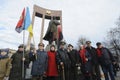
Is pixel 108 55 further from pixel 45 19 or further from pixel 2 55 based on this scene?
pixel 45 19

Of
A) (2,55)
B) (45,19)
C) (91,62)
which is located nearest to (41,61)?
(2,55)

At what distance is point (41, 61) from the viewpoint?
7.35 m

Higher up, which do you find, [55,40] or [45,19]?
[45,19]

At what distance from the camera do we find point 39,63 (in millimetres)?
7320

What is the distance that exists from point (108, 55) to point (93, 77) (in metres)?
0.98

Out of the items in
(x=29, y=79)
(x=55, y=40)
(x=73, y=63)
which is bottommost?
(x=29, y=79)

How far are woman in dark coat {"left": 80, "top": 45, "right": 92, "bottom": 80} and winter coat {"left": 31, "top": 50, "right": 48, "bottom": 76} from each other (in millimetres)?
1591

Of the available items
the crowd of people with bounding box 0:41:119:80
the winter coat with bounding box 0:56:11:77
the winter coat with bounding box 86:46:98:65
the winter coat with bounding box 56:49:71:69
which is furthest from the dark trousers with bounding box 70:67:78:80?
the winter coat with bounding box 0:56:11:77

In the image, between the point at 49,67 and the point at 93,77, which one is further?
the point at 93,77

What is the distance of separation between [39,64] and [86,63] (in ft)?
6.11

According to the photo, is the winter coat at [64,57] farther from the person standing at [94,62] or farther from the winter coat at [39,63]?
the person standing at [94,62]

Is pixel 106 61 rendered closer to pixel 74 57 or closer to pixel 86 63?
pixel 86 63

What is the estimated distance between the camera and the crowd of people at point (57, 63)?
7.38 metres

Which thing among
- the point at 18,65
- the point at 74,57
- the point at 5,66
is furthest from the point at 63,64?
the point at 5,66
